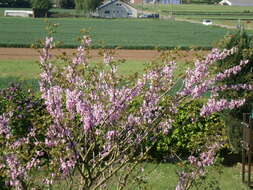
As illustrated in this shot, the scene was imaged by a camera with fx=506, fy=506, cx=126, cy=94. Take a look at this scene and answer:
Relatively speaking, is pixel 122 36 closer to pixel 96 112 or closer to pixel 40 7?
pixel 40 7

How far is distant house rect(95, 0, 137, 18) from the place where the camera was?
384ft

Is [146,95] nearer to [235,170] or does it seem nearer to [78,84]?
[78,84]

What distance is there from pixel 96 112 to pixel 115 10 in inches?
4594

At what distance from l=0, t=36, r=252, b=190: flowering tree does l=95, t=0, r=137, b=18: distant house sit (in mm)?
113199

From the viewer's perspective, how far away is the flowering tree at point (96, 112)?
3.90 metres

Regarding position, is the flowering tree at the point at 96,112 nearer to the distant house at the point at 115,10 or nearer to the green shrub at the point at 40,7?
the green shrub at the point at 40,7

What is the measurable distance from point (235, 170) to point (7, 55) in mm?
27977

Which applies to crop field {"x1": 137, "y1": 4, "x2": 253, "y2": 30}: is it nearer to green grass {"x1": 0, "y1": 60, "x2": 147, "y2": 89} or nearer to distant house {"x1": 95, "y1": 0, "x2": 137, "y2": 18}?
distant house {"x1": 95, "y1": 0, "x2": 137, "y2": 18}

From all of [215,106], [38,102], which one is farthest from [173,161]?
[215,106]

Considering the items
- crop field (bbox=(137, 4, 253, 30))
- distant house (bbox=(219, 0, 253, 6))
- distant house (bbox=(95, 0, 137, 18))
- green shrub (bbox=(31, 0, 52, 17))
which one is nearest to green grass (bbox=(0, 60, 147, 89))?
crop field (bbox=(137, 4, 253, 30))

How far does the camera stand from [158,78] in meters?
4.48

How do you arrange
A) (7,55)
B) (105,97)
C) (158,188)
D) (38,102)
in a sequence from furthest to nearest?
1. (7,55)
2. (38,102)
3. (158,188)
4. (105,97)

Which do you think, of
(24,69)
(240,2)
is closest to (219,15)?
(240,2)

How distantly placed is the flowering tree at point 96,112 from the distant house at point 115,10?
11320 centimetres
